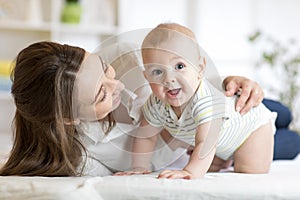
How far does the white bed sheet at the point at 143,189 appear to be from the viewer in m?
1.12

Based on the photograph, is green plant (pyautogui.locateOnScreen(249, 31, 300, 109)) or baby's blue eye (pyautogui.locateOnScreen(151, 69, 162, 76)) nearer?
baby's blue eye (pyautogui.locateOnScreen(151, 69, 162, 76))

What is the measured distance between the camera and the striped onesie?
1.36 meters

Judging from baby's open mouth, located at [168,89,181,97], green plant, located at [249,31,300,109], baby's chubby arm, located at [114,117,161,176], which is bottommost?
green plant, located at [249,31,300,109]

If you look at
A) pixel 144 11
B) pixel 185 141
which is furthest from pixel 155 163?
pixel 144 11

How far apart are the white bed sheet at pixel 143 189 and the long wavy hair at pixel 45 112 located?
0.13m

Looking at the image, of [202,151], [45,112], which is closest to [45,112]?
[45,112]

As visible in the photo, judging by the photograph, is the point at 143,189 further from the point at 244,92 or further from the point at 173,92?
the point at 244,92

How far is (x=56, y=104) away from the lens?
51.3 inches

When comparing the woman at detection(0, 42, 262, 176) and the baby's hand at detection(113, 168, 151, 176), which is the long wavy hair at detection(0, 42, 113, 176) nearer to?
the woman at detection(0, 42, 262, 176)

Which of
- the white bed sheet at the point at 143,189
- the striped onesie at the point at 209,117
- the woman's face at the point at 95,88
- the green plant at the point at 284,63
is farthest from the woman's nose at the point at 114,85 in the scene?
the green plant at the point at 284,63

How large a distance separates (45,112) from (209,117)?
1.26 feet

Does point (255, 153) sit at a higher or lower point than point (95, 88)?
lower

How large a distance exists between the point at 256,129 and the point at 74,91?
0.53 metres

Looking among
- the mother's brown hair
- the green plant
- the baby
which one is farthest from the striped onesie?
the green plant
